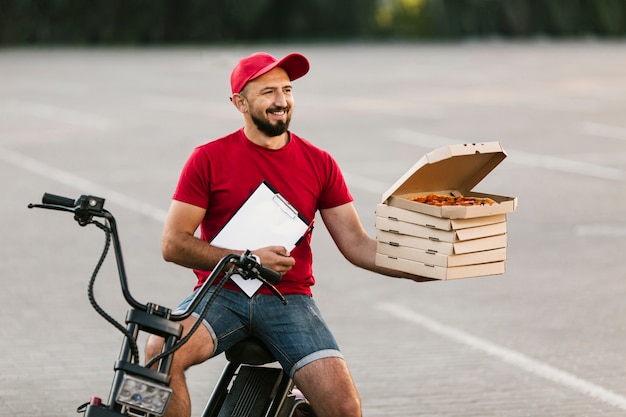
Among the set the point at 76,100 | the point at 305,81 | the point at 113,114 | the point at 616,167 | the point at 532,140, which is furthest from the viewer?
the point at 305,81

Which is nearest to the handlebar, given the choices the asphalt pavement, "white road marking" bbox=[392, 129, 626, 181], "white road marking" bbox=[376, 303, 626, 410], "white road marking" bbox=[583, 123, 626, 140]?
the asphalt pavement

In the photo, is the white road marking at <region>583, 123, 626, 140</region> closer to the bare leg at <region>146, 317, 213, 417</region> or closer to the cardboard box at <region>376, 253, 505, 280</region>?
the cardboard box at <region>376, 253, 505, 280</region>

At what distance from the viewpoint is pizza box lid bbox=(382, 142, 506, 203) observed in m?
4.82

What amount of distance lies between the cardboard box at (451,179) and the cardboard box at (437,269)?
0.62 ft

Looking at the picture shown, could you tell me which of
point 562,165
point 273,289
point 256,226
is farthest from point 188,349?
point 562,165

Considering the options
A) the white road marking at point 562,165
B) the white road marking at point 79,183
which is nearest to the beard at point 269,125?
the white road marking at point 79,183

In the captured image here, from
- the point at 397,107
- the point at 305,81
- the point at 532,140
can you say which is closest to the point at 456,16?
the point at 305,81

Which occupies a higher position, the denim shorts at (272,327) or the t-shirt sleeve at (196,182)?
the t-shirt sleeve at (196,182)

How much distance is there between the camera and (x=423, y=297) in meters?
9.78

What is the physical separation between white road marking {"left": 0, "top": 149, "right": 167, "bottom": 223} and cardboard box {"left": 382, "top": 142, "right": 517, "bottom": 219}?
307 inches

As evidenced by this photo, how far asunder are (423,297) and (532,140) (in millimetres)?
10857

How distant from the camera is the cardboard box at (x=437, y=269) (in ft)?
15.6

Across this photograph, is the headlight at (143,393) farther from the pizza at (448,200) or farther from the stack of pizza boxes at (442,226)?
the pizza at (448,200)

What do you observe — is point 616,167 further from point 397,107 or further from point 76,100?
point 76,100
